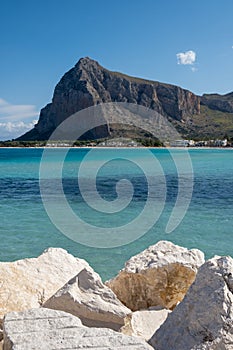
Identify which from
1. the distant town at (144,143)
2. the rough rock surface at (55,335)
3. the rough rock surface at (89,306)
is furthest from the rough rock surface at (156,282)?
the distant town at (144,143)

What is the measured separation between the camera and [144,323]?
5.07 m

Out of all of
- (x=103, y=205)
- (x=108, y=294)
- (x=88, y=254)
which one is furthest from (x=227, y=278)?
(x=103, y=205)

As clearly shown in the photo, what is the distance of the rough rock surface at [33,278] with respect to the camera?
5.21m

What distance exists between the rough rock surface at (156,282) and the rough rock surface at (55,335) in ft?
7.36

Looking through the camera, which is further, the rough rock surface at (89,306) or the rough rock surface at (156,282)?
the rough rock surface at (156,282)

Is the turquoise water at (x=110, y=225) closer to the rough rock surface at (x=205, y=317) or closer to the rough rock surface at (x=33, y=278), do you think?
the rough rock surface at (x=33, y=278)

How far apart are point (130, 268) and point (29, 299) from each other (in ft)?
5.47

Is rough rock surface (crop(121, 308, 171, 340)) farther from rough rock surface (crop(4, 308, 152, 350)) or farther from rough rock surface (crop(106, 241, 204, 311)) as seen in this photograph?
rough rock surface (crop(4, 308, 152, 350))

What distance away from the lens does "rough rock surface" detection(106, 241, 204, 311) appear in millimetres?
6113

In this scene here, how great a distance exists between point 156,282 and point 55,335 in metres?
2.67

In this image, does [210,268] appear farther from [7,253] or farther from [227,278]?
[7,253]

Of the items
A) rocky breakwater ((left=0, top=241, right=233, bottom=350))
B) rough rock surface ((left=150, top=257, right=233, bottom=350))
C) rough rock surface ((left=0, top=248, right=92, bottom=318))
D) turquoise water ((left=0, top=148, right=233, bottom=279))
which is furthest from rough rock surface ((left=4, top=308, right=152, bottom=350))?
turquoise water ((left=0, top=148, right=233, bottom=279))

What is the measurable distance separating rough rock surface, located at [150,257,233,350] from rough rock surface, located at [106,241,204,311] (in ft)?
6.17

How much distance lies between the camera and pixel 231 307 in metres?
3.94
